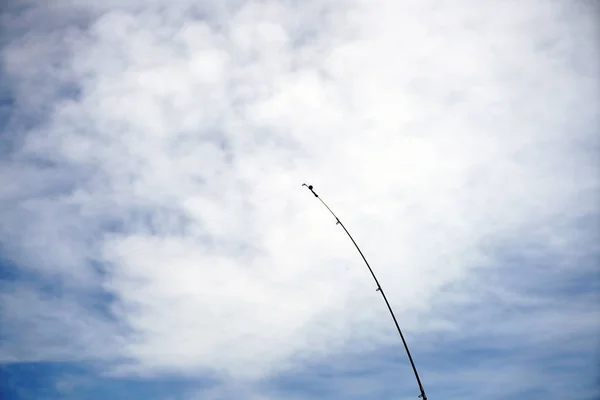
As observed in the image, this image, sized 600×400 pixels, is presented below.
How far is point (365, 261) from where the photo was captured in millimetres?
19172

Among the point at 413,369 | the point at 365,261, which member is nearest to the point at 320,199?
the point at 365,261

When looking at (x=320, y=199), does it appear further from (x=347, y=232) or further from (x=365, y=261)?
(x=365, y=261)

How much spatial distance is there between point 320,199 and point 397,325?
743cm


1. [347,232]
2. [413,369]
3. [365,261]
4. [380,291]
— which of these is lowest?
[413,369]

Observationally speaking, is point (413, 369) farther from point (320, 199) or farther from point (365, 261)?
point (320, 199)

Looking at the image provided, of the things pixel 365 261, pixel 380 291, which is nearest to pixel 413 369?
pixel 380 291

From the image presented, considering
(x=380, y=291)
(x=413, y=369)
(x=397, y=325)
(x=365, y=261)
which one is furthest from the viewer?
(x=365, y=261)

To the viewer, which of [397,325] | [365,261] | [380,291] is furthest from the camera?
[365,261]

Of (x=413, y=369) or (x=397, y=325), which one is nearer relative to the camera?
(x=413, y=369)

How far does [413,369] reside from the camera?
47.5 feet

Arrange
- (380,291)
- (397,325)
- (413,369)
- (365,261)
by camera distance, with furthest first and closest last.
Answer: (365,261)
(380,291)
(397,325)
(413,369)

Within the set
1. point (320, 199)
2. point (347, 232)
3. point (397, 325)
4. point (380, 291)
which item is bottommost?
point (397, 325)

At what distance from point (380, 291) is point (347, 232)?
374 centimetres

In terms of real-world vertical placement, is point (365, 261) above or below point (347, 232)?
below
